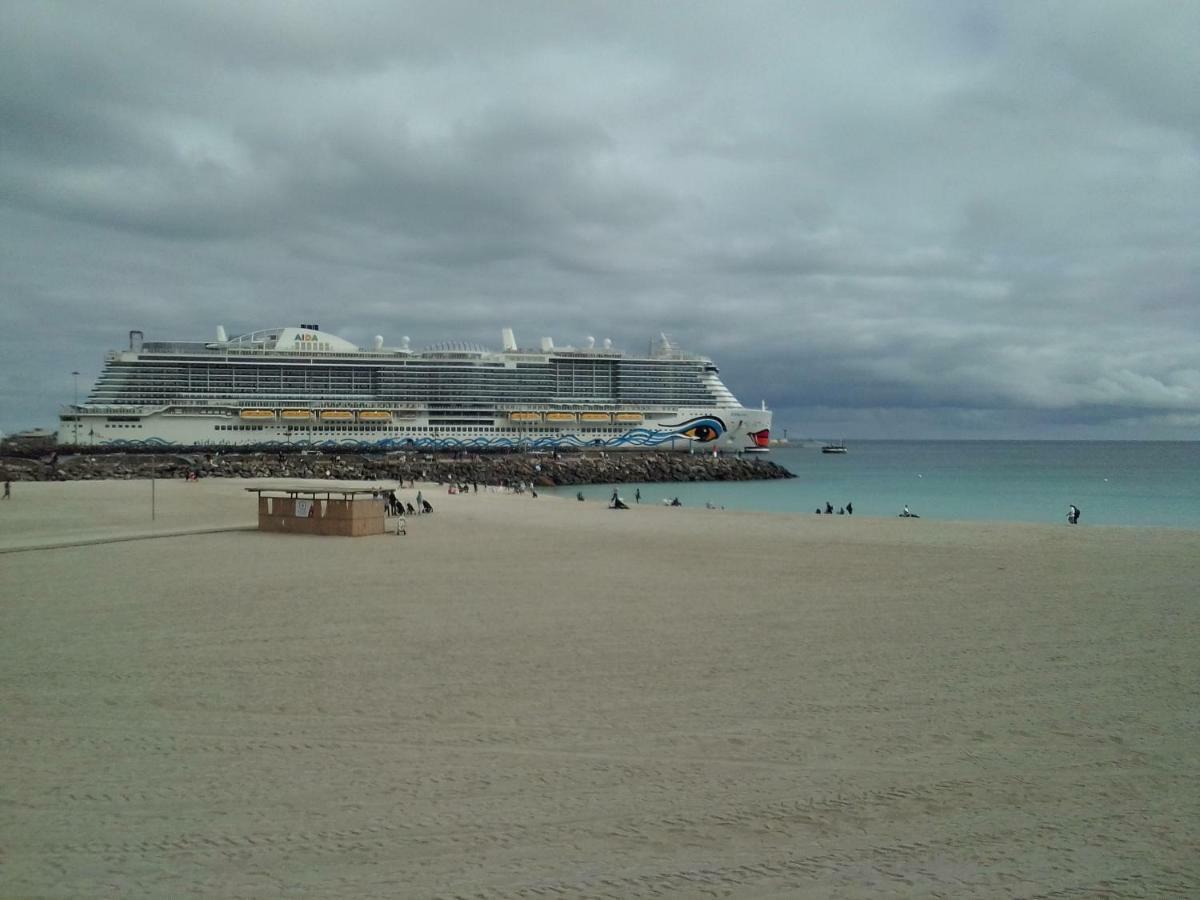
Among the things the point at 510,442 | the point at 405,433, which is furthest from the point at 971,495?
the point at 405,433

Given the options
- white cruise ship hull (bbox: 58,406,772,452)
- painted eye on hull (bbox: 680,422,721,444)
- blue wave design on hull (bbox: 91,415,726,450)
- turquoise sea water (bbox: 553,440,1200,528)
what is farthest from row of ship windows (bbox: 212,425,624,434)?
turquoise sea water (bbox: 553,440,1200,528)

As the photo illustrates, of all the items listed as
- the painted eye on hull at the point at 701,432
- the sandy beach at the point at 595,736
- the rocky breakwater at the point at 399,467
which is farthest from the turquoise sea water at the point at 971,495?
the sandy beach at the point at 595,736

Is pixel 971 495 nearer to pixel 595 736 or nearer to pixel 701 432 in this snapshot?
pixel 701 432

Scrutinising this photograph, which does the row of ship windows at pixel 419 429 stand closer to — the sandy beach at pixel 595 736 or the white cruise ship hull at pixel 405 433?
the white cruise ship hull at pixel 405 433

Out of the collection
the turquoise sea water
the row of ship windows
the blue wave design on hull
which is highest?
the row of ship windows

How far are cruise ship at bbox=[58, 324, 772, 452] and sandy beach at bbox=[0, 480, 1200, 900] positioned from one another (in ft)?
172

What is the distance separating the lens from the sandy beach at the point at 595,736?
13.2 feet

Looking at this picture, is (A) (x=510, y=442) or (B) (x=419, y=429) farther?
(A) (x=510, y=442)

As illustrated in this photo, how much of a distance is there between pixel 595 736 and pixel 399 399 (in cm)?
6127

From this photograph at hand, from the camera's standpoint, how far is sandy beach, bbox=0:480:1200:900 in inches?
159

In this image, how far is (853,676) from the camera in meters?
7.22

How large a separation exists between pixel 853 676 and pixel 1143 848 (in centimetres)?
300

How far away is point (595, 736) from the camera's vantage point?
18.7ft

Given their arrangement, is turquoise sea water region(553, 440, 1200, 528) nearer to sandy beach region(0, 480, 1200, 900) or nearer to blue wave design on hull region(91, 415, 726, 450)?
blue wave design on hull region(91, 415, 726, 450)
